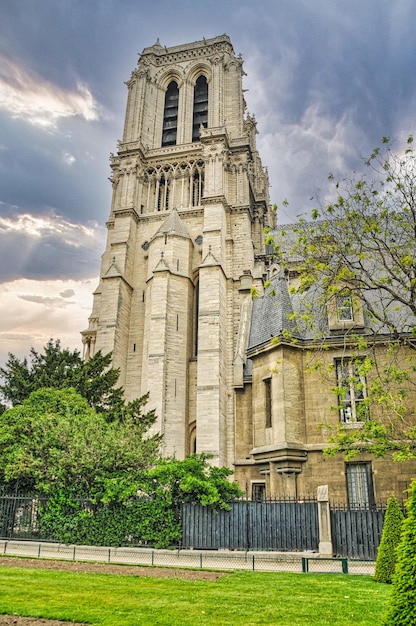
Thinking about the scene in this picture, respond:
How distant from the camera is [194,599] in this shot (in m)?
8.99

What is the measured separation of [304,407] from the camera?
18688mm

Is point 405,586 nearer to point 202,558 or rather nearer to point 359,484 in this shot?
point 202,558

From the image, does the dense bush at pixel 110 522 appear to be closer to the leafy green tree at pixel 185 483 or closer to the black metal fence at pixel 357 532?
the leafy green tree at pixel 185 483

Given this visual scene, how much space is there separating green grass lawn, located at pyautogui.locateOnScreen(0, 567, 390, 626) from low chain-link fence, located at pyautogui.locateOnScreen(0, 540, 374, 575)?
173 centimetres

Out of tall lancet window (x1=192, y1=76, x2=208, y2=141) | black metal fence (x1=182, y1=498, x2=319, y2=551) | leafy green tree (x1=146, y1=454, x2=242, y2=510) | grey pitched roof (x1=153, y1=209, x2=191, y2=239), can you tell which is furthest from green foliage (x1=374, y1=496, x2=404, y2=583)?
tall lancet window (x1=192, y1=76, x2=208, y2=141)

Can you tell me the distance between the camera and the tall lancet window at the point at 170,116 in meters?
51.9

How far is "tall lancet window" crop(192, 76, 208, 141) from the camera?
52.0 meters

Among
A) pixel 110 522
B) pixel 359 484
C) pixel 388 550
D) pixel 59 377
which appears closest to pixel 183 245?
pixel 59 377

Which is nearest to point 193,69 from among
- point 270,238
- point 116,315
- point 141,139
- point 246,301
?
point 141,139

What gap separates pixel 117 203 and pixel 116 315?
11.9 meters

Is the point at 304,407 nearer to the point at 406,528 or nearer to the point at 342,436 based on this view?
the point at 342,436

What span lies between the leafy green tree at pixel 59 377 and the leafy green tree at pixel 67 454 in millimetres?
4321

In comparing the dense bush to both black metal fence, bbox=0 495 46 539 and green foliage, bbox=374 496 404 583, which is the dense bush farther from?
green foliage, bbox=374 496 404 583

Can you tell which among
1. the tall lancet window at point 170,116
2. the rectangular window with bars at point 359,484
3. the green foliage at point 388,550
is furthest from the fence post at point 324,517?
the tall lancet window at point 170,116
